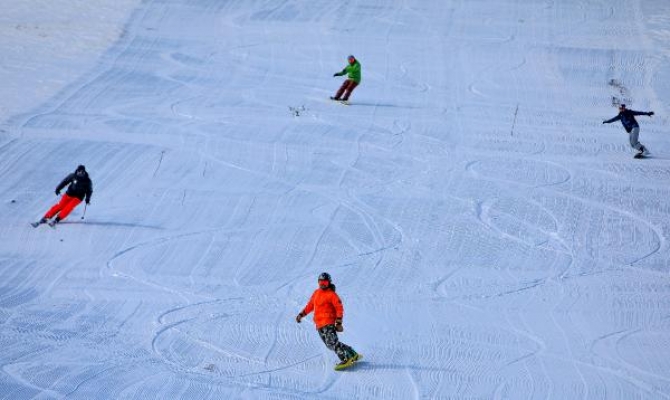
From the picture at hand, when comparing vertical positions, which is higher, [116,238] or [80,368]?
[116,238]

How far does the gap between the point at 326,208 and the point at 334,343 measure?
221 inches

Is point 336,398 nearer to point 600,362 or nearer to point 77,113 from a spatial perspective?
point 600,362

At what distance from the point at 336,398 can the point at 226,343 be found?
1.78 m

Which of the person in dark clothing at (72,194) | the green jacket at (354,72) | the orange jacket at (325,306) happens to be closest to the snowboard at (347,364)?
the orange jacket at (325,306)

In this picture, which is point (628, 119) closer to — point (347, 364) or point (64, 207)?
point (347, 364)

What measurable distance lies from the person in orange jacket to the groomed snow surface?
310 mm

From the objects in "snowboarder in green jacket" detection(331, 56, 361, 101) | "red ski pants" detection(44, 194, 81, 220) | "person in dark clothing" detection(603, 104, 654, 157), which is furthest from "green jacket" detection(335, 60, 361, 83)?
"red ski pants" detection(44, 194, 81, 220)

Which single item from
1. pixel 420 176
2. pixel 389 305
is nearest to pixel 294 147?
pixel 420 176

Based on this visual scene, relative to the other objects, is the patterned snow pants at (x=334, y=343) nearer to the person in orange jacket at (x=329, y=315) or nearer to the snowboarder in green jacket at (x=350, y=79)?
the person in orange jacket at (x=329, y=315)

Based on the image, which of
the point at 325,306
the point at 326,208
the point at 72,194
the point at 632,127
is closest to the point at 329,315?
the point at 325,306

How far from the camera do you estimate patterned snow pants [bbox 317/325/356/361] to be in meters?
10.6

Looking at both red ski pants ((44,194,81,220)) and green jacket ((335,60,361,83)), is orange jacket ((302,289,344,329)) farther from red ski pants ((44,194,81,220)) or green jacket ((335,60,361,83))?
green jacket ((335,60,361,83))

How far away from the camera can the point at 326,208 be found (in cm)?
1608

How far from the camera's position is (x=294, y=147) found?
1894cm
